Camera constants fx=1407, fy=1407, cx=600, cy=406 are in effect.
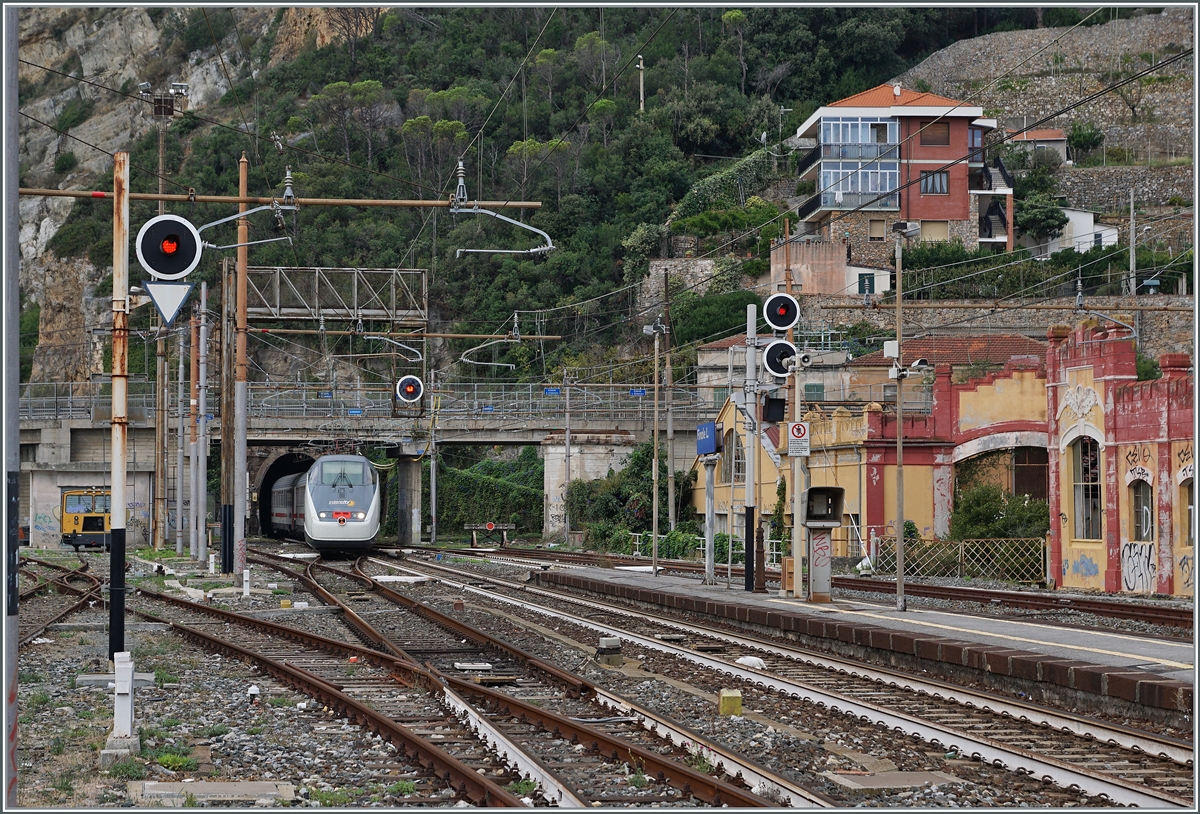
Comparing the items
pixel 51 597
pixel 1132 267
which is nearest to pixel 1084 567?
pixel 51 597

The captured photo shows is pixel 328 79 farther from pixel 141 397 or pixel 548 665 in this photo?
pixel 548 665

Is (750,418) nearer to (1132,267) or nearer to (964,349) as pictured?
(964,349)

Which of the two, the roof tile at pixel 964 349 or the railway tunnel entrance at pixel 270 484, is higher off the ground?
the roof tile at pixel 964 349

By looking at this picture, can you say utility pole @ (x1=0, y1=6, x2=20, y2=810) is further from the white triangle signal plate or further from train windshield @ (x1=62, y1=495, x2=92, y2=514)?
train windshield @ (x1=62, y1=495, x2=92, y2=514)

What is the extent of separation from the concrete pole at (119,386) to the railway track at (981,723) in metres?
6.67

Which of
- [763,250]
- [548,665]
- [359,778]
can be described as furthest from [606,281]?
[359,778]

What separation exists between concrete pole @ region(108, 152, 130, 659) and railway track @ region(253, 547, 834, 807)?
132 inches

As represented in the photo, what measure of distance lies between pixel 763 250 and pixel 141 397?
39009mm

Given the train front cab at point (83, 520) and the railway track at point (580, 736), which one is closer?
the railway track at point (580, 736)

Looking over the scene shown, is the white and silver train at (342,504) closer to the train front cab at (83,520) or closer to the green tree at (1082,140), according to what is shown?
the train front cab at (83,520)

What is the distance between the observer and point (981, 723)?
12273 mm

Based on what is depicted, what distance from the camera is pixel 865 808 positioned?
8570 millimetres

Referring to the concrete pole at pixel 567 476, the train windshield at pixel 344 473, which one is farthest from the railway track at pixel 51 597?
the concrete pole at pixel 567 476

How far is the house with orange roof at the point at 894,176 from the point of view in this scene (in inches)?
3260
